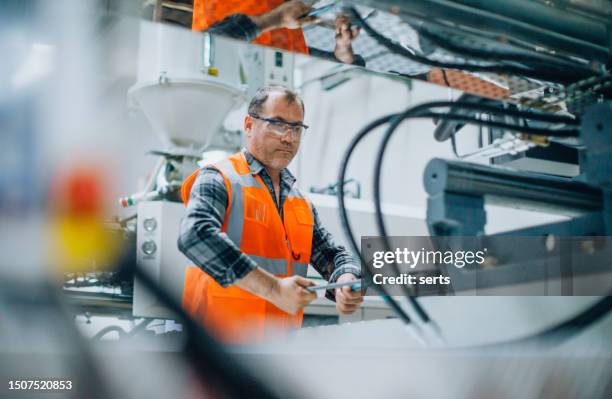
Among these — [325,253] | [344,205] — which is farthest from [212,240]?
[344,205]

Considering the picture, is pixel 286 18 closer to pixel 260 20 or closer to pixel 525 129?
pixel 260 20

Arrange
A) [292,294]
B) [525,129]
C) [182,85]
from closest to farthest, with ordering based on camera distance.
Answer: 1. [525,129]
2. [292,294]
3. [182,85]

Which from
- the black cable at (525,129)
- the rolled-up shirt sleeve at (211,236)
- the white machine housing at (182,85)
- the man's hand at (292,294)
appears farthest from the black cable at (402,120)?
the white machine housing at (182,85)

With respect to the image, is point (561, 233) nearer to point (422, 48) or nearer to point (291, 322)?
point (422, 48)

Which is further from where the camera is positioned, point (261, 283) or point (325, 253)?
point (325, 253)

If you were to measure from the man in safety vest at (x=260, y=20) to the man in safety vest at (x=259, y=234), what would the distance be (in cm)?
42

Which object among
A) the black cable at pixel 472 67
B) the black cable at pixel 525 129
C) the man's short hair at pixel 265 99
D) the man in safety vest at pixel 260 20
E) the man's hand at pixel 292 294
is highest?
the man's short hair at pixel 265 99

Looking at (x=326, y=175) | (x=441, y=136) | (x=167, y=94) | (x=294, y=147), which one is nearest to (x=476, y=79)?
(x=441, y=136)

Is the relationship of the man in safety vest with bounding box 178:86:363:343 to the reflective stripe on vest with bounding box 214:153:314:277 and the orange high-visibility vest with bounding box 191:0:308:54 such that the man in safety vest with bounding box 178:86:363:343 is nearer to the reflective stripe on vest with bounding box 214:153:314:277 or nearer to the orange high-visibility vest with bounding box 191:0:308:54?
the reflective stripe on vest with bounding box 214:153:314:277

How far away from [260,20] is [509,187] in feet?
0.97

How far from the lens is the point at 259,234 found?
1.15m

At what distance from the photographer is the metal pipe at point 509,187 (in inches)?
18.4

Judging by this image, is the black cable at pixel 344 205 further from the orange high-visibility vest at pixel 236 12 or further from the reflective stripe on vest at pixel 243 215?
the reflective stripe on vest at pixel 243 215

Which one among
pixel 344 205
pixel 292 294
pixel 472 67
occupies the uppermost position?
pixel 472 67
